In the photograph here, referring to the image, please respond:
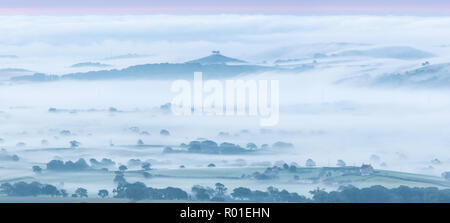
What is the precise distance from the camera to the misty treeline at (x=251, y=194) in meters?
5.56

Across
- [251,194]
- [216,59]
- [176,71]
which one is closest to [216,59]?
[216,59]

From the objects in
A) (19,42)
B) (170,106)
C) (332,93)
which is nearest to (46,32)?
(19,42)

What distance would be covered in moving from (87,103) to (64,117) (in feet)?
0.45

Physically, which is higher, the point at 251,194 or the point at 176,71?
the point at 176,71

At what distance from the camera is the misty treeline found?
556 cm

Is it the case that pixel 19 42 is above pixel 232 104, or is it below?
above

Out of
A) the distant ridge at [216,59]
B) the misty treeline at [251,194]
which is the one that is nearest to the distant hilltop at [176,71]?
the distant ridge at [216,59]

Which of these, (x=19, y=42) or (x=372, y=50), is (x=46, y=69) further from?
(x=372, y=50)

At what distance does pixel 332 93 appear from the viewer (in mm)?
5625

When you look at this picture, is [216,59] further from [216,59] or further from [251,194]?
[251,194]

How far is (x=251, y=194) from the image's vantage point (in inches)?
219

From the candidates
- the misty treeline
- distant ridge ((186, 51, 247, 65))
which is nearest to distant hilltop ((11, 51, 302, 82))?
distant ridge ((186, 51, 247, 65))

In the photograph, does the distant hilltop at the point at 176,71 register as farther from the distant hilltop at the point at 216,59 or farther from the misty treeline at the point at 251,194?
the misty treeline at the point at 251,194

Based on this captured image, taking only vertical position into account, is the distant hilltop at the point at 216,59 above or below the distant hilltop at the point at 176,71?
above
